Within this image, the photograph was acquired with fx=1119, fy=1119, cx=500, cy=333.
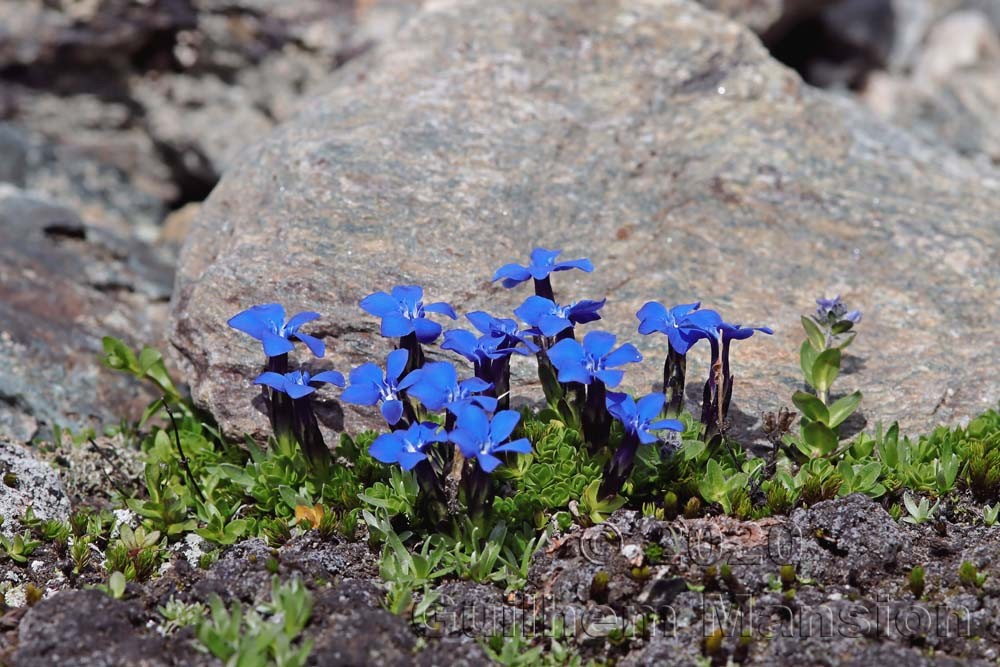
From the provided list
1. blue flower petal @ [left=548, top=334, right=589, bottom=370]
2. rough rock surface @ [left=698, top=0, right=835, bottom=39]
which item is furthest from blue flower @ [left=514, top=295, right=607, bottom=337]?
rough rock surface @ [left=698, top=0, right=835, bottom=39]

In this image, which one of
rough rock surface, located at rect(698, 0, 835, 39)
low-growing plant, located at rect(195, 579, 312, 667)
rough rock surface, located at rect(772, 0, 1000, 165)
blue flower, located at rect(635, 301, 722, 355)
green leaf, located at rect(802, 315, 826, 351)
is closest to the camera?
low-growing plant, located at rect(195, 579, 312, 667)

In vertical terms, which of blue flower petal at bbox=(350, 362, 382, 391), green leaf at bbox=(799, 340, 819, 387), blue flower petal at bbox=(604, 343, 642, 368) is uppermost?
blue flower petal at bbox=(604, 343, 642, 368)

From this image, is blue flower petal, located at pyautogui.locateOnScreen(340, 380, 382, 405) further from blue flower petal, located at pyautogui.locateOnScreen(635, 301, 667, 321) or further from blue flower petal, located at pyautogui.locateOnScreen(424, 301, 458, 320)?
blue flower petal, located at pyautogui.locateOnScreen(635, 301, 667, 321)

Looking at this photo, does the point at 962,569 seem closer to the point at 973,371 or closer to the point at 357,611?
the point at 973,371

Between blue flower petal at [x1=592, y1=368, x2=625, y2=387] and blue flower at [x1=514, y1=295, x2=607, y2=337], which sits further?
blue flower at [x1=514, y1=295, x2=607, y2=337]

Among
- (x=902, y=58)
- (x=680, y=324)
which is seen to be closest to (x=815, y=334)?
(x=680, y=324)

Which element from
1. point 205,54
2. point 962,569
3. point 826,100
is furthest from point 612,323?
point 205,54
